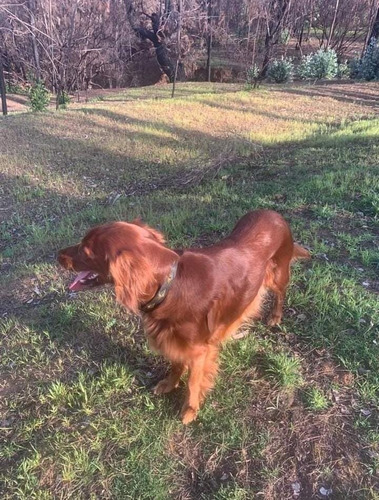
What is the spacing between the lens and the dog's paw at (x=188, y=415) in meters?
2.50

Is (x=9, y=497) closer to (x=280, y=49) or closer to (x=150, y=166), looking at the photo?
(x=150, y=166)

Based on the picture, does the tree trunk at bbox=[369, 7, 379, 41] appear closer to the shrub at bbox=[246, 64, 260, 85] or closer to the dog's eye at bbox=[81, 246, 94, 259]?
the shrub at bbox=[246, 64, 260, 85]

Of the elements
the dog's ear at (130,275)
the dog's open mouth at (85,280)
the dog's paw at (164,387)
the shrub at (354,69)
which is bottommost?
the dog's paw at (164,387)

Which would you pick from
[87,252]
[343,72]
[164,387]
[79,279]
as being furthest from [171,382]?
[343,72]

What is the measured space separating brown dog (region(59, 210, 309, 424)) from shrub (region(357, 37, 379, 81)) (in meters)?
19.4

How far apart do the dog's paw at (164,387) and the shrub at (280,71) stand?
2045 cm

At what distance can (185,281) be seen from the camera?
7.38 feet

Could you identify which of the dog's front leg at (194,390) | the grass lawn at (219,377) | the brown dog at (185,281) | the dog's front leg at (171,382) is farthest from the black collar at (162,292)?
the grass lawn at (219,377)

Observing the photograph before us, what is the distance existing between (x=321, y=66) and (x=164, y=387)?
66.3 feet

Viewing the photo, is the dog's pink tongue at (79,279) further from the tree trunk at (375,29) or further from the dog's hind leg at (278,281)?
the tree trunk at (375,29)

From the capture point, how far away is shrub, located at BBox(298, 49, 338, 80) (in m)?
19.2

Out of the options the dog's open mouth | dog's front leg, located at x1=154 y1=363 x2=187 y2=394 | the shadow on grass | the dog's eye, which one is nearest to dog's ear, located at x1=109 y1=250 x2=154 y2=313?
the dog's eye

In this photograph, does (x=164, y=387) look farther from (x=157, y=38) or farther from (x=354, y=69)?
(x=157, y=38)

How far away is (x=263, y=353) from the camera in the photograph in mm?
2879
